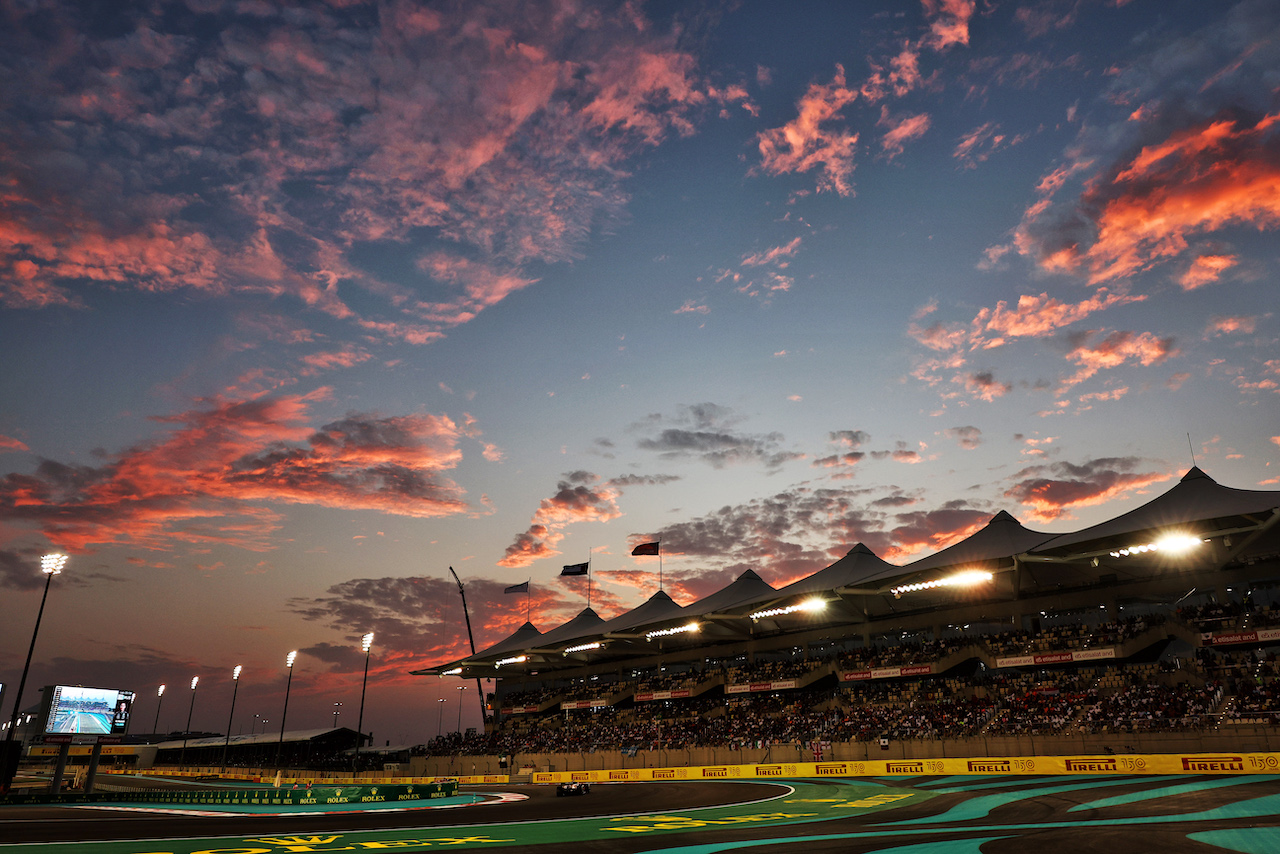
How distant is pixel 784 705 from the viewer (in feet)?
187

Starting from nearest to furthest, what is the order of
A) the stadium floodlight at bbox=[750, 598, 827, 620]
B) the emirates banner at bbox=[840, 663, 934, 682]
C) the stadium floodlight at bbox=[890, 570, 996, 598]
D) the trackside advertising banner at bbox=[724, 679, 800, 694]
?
the stadium floodlight at bbox=[890, 570, 996, 598] → the emirates banner at bbox=[840, 663, 934, 682] → the stadium floodlight at bbox=[750, 598, 827, 620] → the trackside advertising banner at bbox=[724, 679, 800, 694]

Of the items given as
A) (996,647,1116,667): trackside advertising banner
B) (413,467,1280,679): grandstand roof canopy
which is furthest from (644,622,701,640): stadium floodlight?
(996,647,1116,667): trackside advertising banner

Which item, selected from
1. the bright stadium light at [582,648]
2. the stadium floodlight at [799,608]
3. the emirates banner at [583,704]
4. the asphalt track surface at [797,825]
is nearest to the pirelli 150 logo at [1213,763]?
the asphalt track surface at [797,825]

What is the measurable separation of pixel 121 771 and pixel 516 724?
54.6 m

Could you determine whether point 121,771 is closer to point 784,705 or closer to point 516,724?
point 516,724

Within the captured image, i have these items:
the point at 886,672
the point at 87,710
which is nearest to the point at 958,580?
the point at 886,672

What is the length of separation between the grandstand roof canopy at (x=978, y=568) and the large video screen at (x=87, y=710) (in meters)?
37.2

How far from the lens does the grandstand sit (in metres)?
36.4

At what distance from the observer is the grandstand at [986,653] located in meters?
36.4

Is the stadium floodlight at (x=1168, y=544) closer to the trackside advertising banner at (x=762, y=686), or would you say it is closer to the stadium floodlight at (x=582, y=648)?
the trackside advertising banner at (x=762, y=686)

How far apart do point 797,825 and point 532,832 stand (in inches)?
261

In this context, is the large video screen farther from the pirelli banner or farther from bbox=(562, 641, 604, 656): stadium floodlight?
bbox=(562, 641, 604, 656): stadium floodlight

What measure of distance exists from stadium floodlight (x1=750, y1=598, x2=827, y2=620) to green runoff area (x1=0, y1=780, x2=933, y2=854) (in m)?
26.2

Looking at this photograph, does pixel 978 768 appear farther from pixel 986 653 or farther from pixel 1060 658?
pixel 986 653
